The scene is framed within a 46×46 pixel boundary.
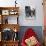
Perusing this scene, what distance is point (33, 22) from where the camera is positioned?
15.5ft

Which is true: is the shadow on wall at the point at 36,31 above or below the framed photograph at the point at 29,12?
below

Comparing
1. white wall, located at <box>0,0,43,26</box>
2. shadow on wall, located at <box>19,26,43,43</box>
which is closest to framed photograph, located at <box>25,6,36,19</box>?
white wall, located at <box>0,0,43,26</box>

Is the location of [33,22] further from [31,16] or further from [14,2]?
[14,2]

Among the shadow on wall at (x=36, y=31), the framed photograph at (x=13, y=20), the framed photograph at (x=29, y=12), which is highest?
the framed photograph at (x=29, y=12)

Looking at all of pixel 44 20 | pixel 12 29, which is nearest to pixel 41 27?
Result: pixel 44 20

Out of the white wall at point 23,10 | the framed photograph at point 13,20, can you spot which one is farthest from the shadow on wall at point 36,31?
the framed photograph at point 13,20

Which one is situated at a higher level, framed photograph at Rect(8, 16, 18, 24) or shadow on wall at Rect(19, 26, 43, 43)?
framed photograph at Rect(8, 16, 18, 24)

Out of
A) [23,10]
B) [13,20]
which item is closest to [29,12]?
[23,10]

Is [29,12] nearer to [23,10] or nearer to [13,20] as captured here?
[23,10]

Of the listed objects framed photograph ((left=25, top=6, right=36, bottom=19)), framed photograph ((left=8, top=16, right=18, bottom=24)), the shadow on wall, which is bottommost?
the shadow on wall

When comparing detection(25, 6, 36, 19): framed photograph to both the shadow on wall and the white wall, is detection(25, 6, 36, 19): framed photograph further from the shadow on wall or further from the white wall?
the shadow on wall

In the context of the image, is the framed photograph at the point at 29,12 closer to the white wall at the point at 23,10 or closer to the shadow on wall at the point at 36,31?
the white wall at the point at 23,10

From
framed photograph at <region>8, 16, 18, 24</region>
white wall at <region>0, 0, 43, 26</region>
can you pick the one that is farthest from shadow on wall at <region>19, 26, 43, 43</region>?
framed photograph at <region>8, 16, 18, 24</region>

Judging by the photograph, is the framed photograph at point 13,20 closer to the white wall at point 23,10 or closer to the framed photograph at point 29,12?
the white wall at point 23,10
